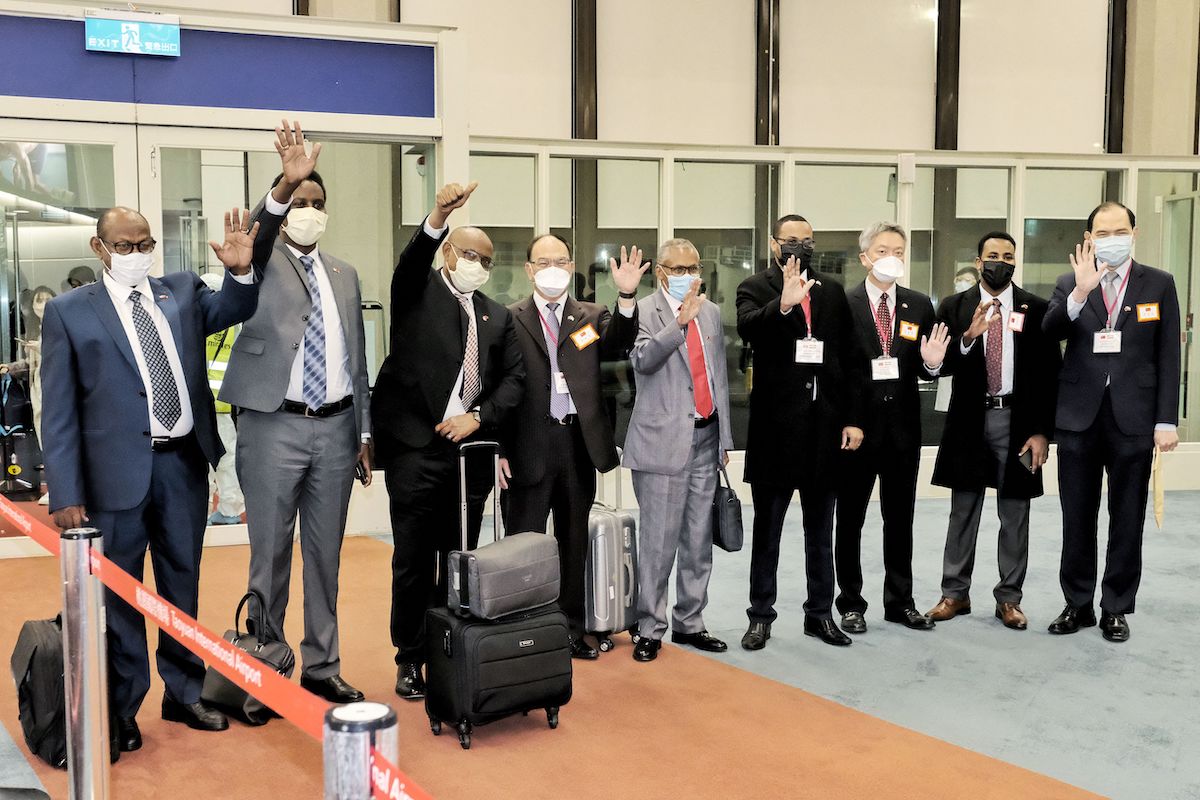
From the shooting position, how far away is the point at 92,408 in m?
3.27

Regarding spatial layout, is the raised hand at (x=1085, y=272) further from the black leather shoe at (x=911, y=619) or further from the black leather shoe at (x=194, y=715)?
the black leather shoe at (x=194, y=715)

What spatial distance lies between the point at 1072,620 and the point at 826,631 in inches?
43.6

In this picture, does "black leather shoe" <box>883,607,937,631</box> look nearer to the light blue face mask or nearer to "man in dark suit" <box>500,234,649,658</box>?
"man in dark suit" <box>500,234,649,658</box>

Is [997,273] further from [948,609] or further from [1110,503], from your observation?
[948,609]

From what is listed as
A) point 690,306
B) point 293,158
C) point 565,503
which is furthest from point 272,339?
point 690,306

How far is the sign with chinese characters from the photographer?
5812 millimetres

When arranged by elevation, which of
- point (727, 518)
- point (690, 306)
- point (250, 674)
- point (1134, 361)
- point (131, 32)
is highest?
point (131, 32)

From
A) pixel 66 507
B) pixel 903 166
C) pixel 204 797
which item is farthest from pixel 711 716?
pixel 903 166

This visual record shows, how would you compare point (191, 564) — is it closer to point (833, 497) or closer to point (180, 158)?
point (833, 497)

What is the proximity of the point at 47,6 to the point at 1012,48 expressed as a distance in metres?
6.89

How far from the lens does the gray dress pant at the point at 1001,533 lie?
485 cm

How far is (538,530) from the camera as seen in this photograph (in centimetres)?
433

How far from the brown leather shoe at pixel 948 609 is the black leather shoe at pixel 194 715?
296 cm

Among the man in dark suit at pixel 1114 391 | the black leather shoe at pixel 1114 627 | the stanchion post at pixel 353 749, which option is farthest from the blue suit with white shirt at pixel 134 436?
the black leather shoe at pixel 1114 627
